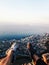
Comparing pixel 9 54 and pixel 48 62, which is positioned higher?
pixel 9 54

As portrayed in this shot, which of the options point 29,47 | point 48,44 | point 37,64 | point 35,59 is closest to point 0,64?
point 29,47

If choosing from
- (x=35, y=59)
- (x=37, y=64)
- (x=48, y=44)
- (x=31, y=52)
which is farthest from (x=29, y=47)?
(x=48, y=44)

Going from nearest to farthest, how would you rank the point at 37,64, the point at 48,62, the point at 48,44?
the point at 37,64
the point at 48,62
the point at 48,44

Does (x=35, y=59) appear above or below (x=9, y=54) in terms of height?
below

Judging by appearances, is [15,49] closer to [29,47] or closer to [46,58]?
[29,47]

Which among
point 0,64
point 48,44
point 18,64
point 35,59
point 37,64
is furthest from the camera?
point 48,44

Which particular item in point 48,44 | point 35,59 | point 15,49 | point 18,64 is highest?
point 15,49

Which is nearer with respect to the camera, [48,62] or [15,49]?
[15,49]

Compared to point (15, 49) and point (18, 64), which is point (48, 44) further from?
point (15, 49)

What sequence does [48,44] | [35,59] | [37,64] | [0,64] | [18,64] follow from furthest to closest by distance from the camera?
[48,44]
[18,64]
[37,64]
[35,59]
[0,64]
